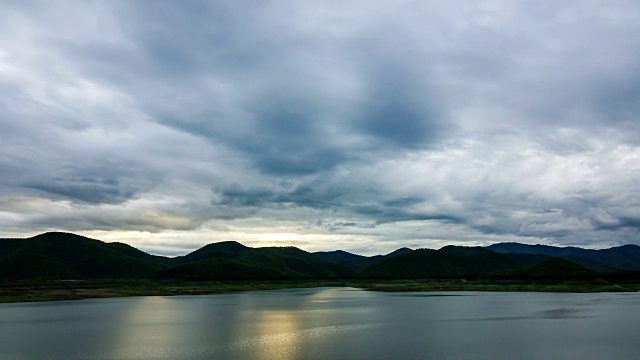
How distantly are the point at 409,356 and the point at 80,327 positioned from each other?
62268mm

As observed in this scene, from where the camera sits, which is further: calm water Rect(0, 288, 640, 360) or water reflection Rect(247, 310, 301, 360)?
calm water Rect(0, 288, 640, 360)

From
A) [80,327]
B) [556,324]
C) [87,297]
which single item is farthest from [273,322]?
[87,297]

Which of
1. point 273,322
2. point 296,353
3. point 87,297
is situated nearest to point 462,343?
point 296,353

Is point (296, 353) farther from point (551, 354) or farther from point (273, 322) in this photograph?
point (273, 322)

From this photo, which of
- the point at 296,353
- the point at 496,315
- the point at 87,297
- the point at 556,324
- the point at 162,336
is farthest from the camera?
the point at 87,297

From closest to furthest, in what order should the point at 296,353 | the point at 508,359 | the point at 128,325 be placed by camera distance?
1. the point at 508,359
2. the point at 296,353
3. the point at 128,325

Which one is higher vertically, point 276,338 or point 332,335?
point 332,335

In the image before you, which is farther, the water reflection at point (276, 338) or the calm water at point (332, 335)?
the calm water at point (332, 335)

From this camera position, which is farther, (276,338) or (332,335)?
(332,335)

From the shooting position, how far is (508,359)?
55.3 meters

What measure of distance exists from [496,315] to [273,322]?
46.3 metres

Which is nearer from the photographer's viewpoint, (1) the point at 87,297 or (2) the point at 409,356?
(2) the point at 409,356

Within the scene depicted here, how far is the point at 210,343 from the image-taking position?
68438 millimetres

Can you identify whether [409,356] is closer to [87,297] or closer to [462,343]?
[462,343]
